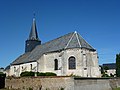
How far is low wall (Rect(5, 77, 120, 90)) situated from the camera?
20.2 metres

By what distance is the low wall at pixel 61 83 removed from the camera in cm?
2021

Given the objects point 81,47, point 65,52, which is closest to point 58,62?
point 65,52

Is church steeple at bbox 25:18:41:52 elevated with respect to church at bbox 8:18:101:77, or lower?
elevated

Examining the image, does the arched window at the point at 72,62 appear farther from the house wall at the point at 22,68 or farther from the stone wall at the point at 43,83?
the stone wall at the point at 43,83

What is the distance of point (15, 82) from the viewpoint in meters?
25.2

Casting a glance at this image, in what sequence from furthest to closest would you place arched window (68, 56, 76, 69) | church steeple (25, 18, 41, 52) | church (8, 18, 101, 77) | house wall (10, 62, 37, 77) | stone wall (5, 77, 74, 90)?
church steeple (25, 18, 41, 52)
house wall (10, 62, 37, 77)
arched window (68, 56, 76, 69)
church (8, 18, 101, 77)
stone wall (5, 77, 74, 90)

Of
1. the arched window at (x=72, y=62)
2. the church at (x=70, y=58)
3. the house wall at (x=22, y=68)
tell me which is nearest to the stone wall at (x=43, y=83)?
the church at (x=70, y=58)

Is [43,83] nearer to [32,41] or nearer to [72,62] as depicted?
[72,62]

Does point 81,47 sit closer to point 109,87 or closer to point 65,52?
point 65,52

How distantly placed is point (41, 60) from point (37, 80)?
1436 cm

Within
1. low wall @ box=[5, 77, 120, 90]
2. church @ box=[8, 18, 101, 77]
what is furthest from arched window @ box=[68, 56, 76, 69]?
low wall @ box=[5, 77, 120, 90]

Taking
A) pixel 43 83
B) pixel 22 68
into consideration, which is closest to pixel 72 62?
pixel 43 83

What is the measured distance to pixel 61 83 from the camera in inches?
808

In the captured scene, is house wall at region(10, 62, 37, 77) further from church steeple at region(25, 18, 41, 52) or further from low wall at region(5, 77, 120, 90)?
low wall at region(5, 77, 120, 90)
